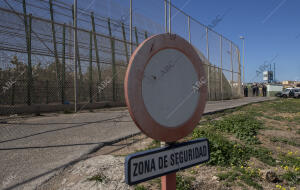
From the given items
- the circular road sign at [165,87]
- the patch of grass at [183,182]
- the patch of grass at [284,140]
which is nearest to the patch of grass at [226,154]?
the patch of grass at [183,182]

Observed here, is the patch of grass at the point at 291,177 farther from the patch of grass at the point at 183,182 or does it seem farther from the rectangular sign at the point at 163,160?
the rectangular sign at the point at 163,160

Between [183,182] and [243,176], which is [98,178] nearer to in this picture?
[183,182]

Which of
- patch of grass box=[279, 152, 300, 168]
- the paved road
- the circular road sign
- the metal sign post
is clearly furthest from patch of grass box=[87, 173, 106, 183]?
patch of grass box=[279, 152, 300, 168]

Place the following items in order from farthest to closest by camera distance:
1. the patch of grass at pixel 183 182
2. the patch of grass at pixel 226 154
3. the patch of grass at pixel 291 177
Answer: the patch of grass at pixel 226 154 → the patch of grass at pixel 291 177 → the patch of grass at pixel 183 182

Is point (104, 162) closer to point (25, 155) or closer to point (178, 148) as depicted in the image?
point (25, 155)

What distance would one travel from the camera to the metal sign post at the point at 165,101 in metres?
1.18

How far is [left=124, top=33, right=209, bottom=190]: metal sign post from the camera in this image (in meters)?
1.18

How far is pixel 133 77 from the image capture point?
3.86ft

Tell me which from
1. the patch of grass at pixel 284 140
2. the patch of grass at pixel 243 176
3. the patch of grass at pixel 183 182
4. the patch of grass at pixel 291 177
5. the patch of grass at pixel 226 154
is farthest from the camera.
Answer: the patch of grass at pixel 284 140

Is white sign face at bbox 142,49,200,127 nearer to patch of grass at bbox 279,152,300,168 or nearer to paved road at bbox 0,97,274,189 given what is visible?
paved road at bbox 0,97,274,189

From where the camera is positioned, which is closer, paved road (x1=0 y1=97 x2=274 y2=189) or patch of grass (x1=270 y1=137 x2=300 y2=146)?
paved road (x1=0 y1=97 x2=274 y2=189)

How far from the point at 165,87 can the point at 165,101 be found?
83mm

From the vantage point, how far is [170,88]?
1.34m

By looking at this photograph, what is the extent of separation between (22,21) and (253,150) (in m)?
8.04
